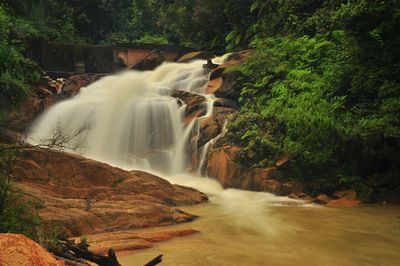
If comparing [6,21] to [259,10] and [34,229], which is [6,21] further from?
[259,10]

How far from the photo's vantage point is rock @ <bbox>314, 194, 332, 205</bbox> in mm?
12240

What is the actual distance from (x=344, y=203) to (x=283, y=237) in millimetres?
4581

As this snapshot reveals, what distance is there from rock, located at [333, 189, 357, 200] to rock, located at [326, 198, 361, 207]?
0.23m

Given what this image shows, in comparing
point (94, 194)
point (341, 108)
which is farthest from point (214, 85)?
point (94, 194)

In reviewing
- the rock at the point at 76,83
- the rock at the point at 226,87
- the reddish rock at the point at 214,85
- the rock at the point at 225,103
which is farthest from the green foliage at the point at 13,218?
the rock at the point at 76,83

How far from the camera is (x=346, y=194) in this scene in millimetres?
12656

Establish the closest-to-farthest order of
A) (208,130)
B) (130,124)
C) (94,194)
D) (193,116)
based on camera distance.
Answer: (94,194) → (208,130) → (193,116) → (130,124)

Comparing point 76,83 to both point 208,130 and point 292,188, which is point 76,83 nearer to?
point 208,130

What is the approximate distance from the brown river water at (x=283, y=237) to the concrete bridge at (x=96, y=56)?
64.8 ft

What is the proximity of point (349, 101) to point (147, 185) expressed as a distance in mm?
7479

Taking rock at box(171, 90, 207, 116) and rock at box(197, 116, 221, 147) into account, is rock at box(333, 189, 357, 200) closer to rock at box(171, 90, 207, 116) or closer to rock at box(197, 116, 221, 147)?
rock at box(197, 116, 221, 147)

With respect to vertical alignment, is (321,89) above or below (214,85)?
below

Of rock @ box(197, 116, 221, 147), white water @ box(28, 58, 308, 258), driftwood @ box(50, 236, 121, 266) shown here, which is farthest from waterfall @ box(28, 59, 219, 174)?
driftwood @ box(50, 236, 121, 266)

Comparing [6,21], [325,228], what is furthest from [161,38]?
[325,228]
